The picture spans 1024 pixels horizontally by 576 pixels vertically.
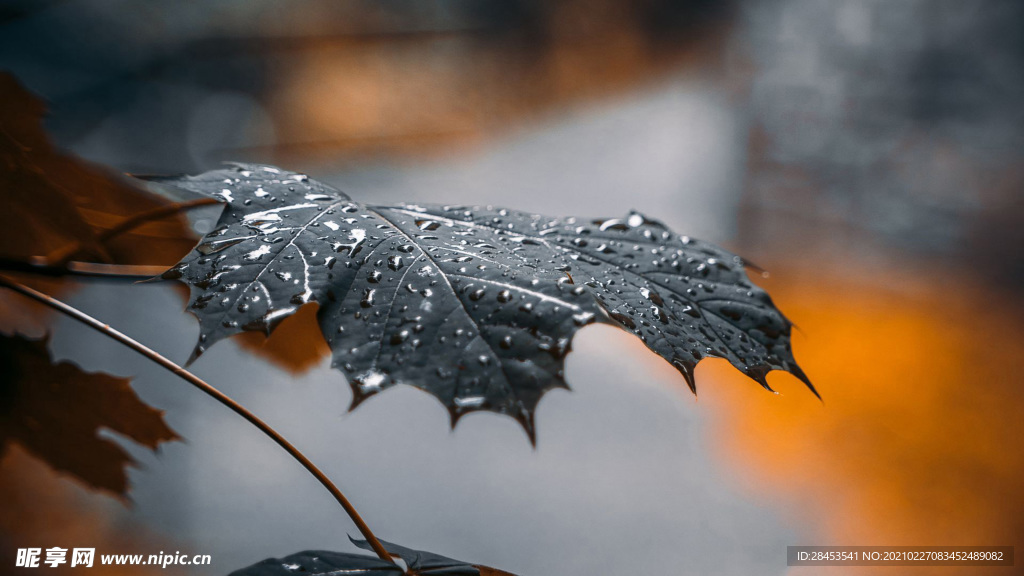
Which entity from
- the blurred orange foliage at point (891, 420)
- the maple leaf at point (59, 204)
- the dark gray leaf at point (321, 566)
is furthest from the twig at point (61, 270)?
the blurred orange foliage at point (891, 420)

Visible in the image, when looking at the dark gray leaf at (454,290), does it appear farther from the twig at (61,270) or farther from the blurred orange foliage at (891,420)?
the blurred orange foliage at (891,420)

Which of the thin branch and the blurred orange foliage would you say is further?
the blurred orange foliage

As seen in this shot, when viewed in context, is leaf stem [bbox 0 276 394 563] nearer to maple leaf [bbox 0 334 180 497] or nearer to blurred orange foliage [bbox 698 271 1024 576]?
maple leaf [bbox 0 334 180 497]

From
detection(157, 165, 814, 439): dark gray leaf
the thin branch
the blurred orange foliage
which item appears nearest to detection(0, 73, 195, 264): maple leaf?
the thin branch

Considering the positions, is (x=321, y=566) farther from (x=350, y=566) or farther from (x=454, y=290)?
(x=454, y=290)

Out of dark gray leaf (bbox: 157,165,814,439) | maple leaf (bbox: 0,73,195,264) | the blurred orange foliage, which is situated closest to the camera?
dark gray leaf (bbox: 157,165,814,439)
